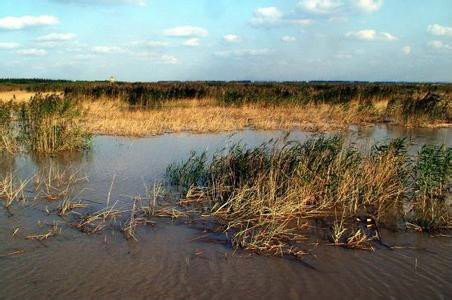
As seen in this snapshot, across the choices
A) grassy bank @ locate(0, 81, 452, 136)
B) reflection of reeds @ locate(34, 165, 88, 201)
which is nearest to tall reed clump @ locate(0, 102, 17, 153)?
reflection of reeds @ locate(34, 165, 88, 201)

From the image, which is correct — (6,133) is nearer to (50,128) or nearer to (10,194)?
(50,128)

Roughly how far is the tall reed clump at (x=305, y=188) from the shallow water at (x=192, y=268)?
0.64 meters

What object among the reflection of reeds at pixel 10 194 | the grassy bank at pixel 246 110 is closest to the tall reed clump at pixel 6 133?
the grassy bank at pixel 246 110

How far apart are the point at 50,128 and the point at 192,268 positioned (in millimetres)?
8316

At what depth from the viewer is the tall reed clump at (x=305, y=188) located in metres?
6.41

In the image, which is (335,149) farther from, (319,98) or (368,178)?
(319,98)

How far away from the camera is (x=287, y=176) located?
277 inches

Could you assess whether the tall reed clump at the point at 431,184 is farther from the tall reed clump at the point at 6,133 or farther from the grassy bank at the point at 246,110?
the tall reed clump at the point at 6,133

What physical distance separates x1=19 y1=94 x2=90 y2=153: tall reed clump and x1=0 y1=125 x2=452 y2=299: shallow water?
5212 millimetres

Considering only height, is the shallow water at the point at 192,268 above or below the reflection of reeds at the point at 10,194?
below

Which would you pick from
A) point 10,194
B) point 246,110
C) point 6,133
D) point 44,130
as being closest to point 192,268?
point 10,194

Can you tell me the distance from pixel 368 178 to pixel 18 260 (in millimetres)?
5440

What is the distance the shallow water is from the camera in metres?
4.50

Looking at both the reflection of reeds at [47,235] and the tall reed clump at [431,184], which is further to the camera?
the tall reed clump at [431,184]
